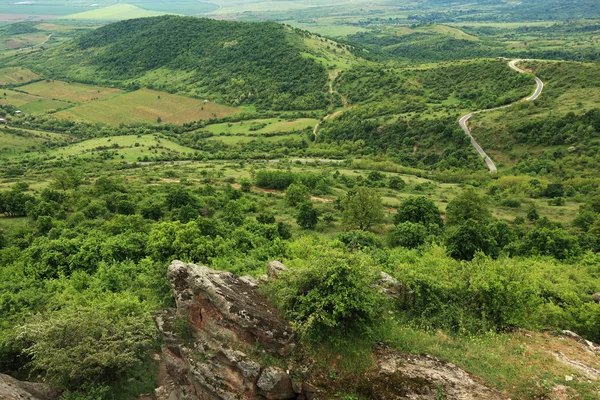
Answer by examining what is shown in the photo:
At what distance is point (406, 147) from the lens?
445 ft

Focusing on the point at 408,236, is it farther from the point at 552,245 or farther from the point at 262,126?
the point at 262,126

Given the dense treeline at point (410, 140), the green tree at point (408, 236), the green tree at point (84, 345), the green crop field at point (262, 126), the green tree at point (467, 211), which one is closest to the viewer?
the green tree at point (84, 345)

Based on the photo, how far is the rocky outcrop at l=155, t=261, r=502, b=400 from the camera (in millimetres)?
20266

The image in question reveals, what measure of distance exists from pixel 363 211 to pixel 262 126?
118 meters

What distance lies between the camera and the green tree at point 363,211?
61344 millimetres

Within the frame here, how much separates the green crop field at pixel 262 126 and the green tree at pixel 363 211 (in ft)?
356

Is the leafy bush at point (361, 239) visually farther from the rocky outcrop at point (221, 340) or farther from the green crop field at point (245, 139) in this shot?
the green crop field at point (245, 139)

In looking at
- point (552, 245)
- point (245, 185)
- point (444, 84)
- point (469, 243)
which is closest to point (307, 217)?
point (469, 243)

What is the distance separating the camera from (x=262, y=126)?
563 ft

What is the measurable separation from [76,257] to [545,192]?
85.5 meters

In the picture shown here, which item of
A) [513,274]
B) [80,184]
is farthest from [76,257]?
[80,184]

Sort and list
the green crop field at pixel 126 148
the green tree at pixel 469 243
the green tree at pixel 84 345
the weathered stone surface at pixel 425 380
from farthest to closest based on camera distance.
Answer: the green crop field at pixel 126 148
the green tree at pixel 469 243
the green tree at pixel 84 345
the weathered stone surface at pixel 425 380

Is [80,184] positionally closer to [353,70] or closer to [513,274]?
[513,274]

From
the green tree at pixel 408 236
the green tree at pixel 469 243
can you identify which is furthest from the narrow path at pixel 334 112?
the green tree at pixel 469 243
